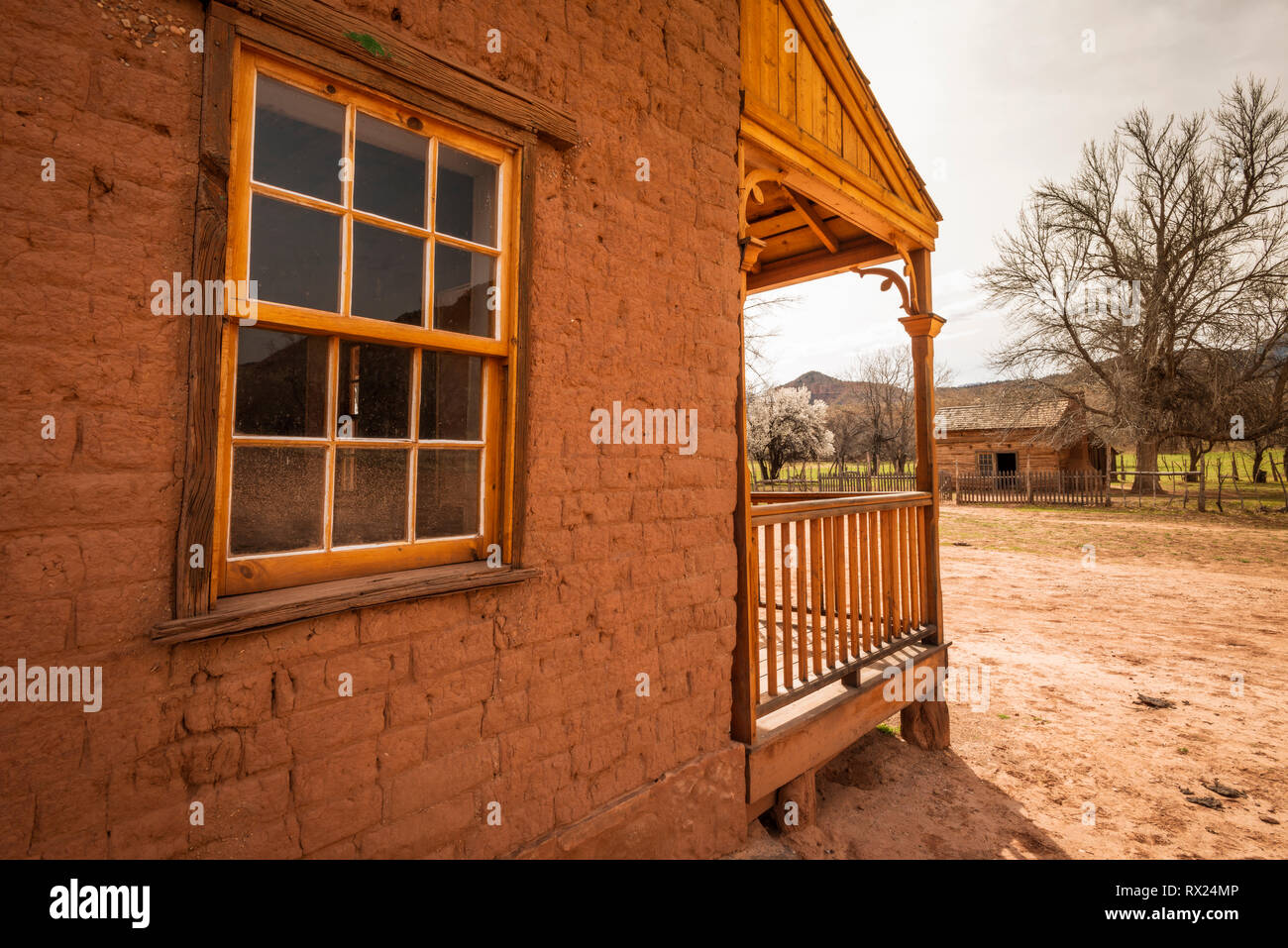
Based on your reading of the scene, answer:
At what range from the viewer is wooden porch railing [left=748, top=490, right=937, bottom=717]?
3695 millimetres

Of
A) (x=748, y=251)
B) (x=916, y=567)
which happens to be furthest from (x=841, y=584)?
(x=748, y=251)

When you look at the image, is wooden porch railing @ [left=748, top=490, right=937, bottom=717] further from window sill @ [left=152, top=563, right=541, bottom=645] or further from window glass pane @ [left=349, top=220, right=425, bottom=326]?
window glass pane @ [left=349, top=220, right=425, bottom=326]

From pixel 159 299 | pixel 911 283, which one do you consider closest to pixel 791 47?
pixel 911 283

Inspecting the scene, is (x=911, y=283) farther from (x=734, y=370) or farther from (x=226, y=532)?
(x=226, y=532)

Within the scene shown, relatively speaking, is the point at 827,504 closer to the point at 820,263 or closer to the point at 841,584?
the point at 841,584

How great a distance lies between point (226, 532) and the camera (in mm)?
1781

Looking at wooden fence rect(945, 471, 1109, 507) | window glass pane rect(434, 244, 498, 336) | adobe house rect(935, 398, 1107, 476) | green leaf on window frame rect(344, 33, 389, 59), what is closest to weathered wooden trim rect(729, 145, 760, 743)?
window glass pane rect(434, 244, 498, 336)

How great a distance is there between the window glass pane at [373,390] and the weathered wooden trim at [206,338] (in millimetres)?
379

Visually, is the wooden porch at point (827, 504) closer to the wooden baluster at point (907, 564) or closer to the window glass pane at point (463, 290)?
the wooden baluster at point (907, 564)

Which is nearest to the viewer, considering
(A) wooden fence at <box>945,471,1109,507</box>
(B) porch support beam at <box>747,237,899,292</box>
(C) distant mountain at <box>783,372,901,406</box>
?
(B) porch support beam at <box>747,237,899,292</box>

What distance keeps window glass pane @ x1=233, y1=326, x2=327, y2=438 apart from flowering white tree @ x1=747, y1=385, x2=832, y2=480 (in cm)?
3330

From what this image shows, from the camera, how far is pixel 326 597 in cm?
184
